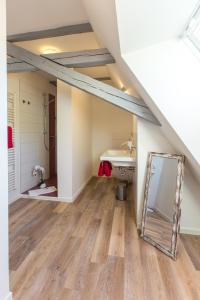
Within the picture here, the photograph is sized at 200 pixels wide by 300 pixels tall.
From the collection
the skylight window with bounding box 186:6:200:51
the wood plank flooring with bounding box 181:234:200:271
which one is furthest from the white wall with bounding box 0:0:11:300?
the wood plank flooring with bounding box 181:234:200:271

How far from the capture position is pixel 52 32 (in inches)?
94.7

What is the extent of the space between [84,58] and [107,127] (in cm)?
286

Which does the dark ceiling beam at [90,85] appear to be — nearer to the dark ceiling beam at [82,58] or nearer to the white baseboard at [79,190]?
the dark ceiling beam at [82,58]

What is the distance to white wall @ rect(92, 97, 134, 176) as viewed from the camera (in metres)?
5.10

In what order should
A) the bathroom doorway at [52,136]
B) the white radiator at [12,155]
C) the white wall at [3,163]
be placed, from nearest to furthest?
the white wall at [3,163], the white radiator at [12,155], the bathroom doorway at [52,136]

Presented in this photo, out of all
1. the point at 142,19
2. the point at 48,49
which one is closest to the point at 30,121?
the point at 48,49

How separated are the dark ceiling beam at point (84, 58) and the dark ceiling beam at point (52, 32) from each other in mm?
240

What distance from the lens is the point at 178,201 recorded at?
2.06 m

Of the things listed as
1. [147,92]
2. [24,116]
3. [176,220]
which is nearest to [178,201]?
[176,220]

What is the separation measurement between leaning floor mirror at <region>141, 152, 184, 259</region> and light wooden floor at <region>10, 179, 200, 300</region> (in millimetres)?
150

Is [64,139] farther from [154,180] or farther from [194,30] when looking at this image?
[194,30]

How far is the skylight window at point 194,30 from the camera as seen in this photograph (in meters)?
1.45

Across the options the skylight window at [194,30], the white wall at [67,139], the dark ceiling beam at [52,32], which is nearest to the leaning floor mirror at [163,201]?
the skylight window at [194,30]

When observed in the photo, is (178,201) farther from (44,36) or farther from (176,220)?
(44,36)
